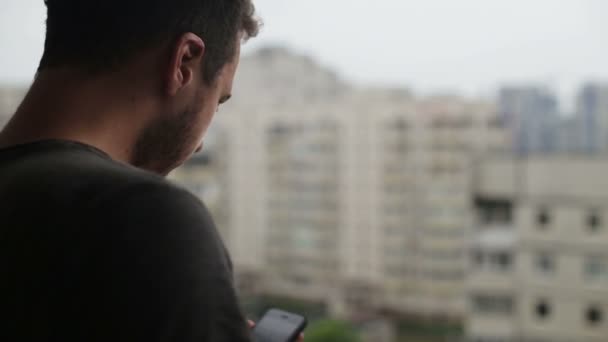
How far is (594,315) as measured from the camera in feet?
15.4

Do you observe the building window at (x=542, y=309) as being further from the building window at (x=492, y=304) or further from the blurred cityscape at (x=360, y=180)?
the blurred cityscape at (x=360, y=180)

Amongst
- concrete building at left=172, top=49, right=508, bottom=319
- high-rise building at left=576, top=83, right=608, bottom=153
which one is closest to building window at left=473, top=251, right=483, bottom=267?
high-rise building at left=576, top=83, right=608, bottom=153

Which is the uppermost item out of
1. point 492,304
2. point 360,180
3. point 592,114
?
point 592,114

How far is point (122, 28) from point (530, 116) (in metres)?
7.28

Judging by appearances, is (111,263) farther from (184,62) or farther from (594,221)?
(594,221)

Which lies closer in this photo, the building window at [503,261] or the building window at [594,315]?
the building window at [594,315]

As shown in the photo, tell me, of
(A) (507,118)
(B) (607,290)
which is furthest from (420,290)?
(B) (607,290)

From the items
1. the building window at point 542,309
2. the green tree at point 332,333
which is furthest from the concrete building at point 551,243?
the green tree at point 332,333

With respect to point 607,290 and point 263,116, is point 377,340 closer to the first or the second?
point 263,116

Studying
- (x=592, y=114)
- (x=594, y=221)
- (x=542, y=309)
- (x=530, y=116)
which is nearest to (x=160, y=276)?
(x=594, y=221)

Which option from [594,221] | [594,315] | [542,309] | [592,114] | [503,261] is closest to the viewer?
[594,221]

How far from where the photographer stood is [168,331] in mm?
209

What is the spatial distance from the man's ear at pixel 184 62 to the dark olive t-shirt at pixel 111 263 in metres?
0.05

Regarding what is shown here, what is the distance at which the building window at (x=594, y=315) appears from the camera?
4.64 metres
